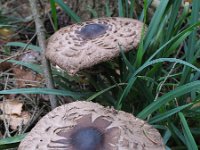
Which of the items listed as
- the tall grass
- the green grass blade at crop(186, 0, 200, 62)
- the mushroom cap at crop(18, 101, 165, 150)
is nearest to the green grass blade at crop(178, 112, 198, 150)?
the tall grass

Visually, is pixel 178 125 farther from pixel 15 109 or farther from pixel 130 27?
pixel 15 109

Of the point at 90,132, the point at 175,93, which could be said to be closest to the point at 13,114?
the point at 90,132

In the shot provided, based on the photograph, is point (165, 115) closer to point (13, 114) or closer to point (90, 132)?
point (90, 132)

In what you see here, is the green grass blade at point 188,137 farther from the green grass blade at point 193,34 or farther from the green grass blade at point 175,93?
the green grass blade at point 193,34

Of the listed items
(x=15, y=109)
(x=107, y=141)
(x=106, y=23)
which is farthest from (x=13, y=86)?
(x=107, y=141)

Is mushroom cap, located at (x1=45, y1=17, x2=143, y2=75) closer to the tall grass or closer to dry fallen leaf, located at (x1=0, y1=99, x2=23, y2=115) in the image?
the tall grass
